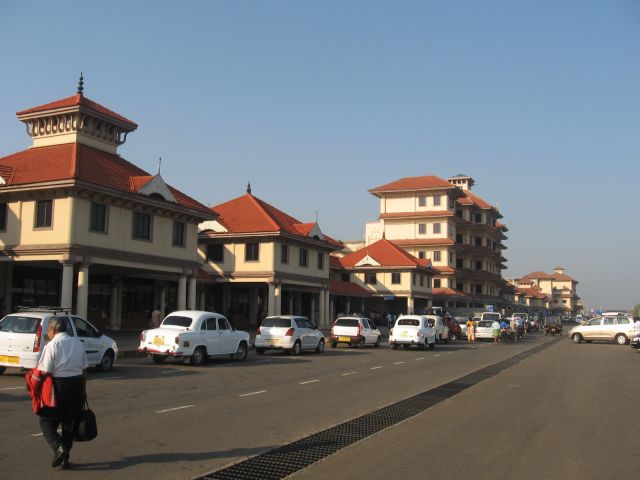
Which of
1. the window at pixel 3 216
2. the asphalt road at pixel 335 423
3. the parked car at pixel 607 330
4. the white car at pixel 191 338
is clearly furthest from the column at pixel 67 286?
the parked car at pixel 607 330

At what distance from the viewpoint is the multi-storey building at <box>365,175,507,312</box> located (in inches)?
3142

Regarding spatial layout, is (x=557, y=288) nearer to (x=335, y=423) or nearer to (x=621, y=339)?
(x=621, y=339)

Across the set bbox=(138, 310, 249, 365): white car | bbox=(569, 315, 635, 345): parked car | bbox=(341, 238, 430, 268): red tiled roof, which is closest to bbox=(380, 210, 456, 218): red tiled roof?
bbox=(341, 238, 430, 268): red tiled roof

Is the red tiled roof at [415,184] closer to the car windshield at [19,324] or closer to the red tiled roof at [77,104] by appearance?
the red tiled roof at [77,104]

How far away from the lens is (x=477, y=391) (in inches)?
596

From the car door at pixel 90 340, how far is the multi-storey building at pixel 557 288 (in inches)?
6766

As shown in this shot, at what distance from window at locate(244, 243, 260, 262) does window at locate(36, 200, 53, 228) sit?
15427mm

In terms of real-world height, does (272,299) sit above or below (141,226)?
below

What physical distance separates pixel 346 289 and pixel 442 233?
26331mm

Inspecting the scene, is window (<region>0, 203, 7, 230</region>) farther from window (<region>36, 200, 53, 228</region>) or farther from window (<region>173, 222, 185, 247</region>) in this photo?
window (<region>173, 222, 185, 247</region>)

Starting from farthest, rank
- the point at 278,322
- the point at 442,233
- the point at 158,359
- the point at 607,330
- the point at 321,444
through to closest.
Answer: the point at 442,233
the point at 607,330
the point at 278,322
the point at 158,359
the point at 321,444

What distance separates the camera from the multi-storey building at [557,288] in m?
185

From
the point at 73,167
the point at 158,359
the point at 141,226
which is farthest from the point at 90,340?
the point at 141,226

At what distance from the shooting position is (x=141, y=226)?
98.0 feet
